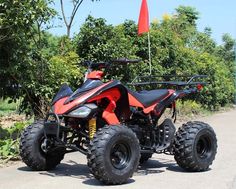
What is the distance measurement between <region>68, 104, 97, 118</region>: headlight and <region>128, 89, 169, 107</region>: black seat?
2.76 ft

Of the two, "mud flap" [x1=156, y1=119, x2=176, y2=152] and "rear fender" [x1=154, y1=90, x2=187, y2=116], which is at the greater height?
"rear fender" [x1=154, y1=90, x2=187, y2=116]

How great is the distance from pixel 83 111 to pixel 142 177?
1.34 metres

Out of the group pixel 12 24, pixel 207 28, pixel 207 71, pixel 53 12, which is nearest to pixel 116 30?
Result: pixel 53 12

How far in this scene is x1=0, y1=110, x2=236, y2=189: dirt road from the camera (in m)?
6.81

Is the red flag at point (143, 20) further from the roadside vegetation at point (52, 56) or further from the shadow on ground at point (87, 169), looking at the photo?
the shadow on ground at point (87, 169)

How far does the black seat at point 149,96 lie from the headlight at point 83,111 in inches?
33.1

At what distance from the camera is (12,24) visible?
9.40m

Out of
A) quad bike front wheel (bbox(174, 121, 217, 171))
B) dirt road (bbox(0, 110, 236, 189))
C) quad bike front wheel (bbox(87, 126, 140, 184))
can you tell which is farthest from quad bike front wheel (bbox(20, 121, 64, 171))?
quad bike front wheel (bbox(174, 121, 217, 171))

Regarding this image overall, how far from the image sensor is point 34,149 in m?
7.43

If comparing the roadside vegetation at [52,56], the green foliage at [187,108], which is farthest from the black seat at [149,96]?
the green foliage at [187,108]

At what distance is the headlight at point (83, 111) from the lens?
6848 mm

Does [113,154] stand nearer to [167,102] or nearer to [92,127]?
[92,127]

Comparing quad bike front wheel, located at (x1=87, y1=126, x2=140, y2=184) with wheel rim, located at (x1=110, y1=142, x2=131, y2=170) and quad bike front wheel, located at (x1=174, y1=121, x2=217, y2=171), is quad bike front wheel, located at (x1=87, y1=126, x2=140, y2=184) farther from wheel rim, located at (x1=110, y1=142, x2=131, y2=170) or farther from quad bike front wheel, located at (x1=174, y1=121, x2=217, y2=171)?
quad bike front wheel, located at (x1=174, y1=121, x2=217, y2=171)

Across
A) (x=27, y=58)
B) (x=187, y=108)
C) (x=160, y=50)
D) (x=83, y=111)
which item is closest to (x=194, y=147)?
(x=83, y=111)
